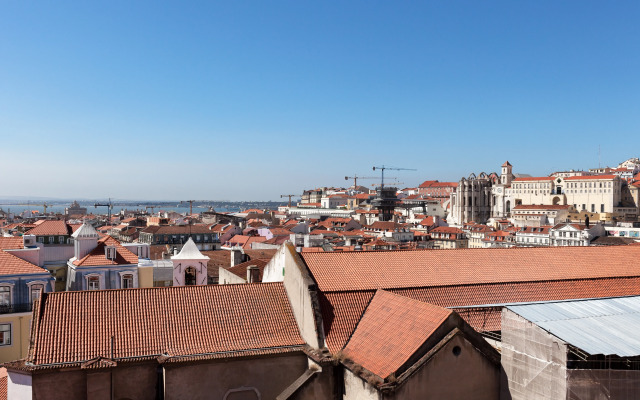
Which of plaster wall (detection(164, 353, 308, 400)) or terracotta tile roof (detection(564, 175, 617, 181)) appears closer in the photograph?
plaster wall (detection(164, 353, 308, 400))

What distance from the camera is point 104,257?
33.5 metres

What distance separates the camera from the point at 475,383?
16984mm

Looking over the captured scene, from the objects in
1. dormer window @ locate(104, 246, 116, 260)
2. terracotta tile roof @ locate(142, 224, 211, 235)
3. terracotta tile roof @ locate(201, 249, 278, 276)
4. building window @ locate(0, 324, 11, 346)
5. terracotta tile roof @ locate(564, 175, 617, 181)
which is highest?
terracotta tile roof @ locate(564, 175, 617, 181)

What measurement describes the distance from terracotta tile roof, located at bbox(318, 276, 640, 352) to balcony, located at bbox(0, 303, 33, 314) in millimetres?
17513

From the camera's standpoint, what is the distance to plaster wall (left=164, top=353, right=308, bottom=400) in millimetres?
18250

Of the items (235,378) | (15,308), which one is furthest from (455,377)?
(15,308)

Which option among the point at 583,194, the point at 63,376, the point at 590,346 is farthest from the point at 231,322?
the point at 583,194

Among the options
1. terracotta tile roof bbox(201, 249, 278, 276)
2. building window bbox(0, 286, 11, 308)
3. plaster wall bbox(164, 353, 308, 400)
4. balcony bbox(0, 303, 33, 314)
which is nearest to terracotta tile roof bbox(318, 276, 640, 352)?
plaster wall bbox(164, 353, 308, 400)

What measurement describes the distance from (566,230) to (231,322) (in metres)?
106

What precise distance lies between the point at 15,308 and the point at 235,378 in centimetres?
1625

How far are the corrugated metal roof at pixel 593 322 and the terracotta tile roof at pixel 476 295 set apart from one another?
86.1 inches

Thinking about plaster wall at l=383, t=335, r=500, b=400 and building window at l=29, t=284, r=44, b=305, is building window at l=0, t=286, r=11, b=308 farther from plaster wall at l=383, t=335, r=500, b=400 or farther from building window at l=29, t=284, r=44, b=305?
plaster wall at l=383, t=335, r=500, b=400

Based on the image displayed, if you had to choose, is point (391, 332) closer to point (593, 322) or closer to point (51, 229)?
point (593, 322)

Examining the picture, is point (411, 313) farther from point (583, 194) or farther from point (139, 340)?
point (583, 194)
